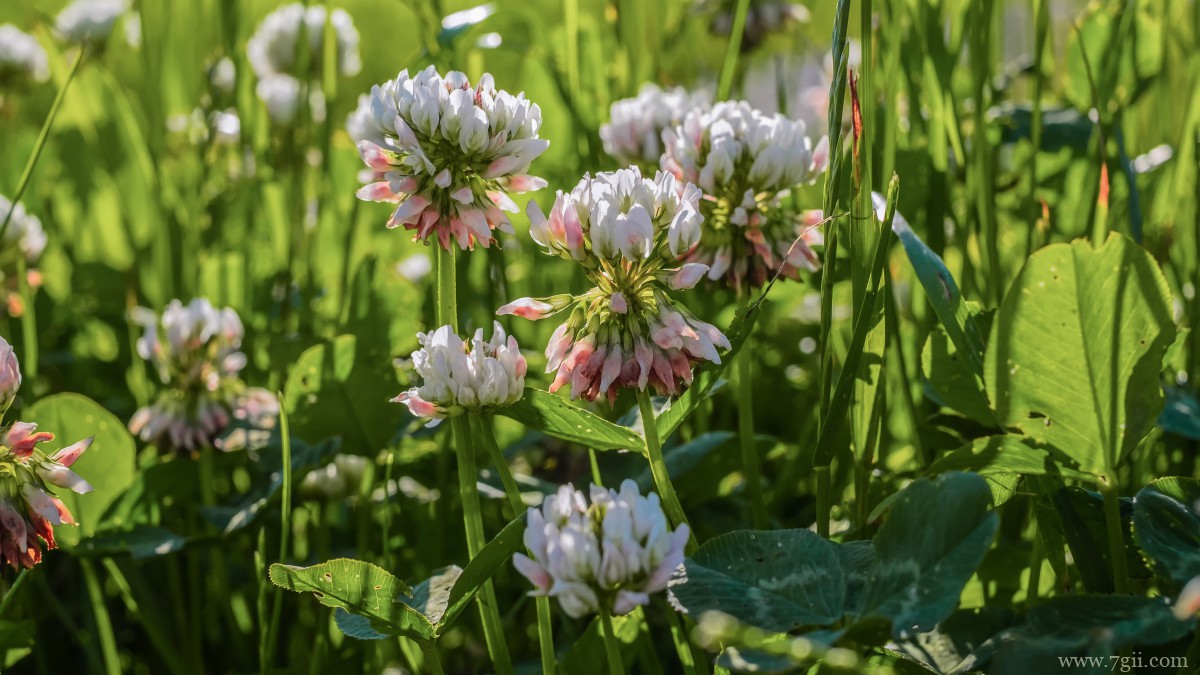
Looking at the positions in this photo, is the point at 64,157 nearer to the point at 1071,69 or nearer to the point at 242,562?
the point at 242,562

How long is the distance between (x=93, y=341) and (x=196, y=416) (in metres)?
0.54

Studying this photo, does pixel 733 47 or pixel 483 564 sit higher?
pixel 733 47

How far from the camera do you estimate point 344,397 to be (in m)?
0.91

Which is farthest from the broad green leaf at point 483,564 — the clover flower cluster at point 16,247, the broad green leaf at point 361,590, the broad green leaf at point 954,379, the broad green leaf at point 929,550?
the clover flower cluster at point 16,247

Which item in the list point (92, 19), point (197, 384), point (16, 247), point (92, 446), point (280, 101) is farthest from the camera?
point (92, 19)

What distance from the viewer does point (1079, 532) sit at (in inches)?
24.1

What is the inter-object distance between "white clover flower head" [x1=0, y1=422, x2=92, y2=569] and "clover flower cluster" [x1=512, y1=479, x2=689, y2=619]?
0.28 metres

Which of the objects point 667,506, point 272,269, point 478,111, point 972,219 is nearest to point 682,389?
point 667,506

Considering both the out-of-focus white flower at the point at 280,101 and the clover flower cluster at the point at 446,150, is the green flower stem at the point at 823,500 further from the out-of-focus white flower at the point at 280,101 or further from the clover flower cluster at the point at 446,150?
the out-of-focus white flower at the point at 280,101

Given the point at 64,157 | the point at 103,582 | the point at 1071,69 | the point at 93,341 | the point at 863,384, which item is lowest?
the point at 103,582

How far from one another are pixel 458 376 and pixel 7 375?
240 millimetres

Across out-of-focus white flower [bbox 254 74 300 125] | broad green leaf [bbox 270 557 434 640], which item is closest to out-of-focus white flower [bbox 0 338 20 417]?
broad green leaf [bbox 270 557 434 640]

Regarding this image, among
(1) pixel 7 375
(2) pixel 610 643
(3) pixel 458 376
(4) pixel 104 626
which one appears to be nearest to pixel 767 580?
(2) pixel 610 643

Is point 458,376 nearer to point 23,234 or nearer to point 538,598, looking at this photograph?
point 538,598
